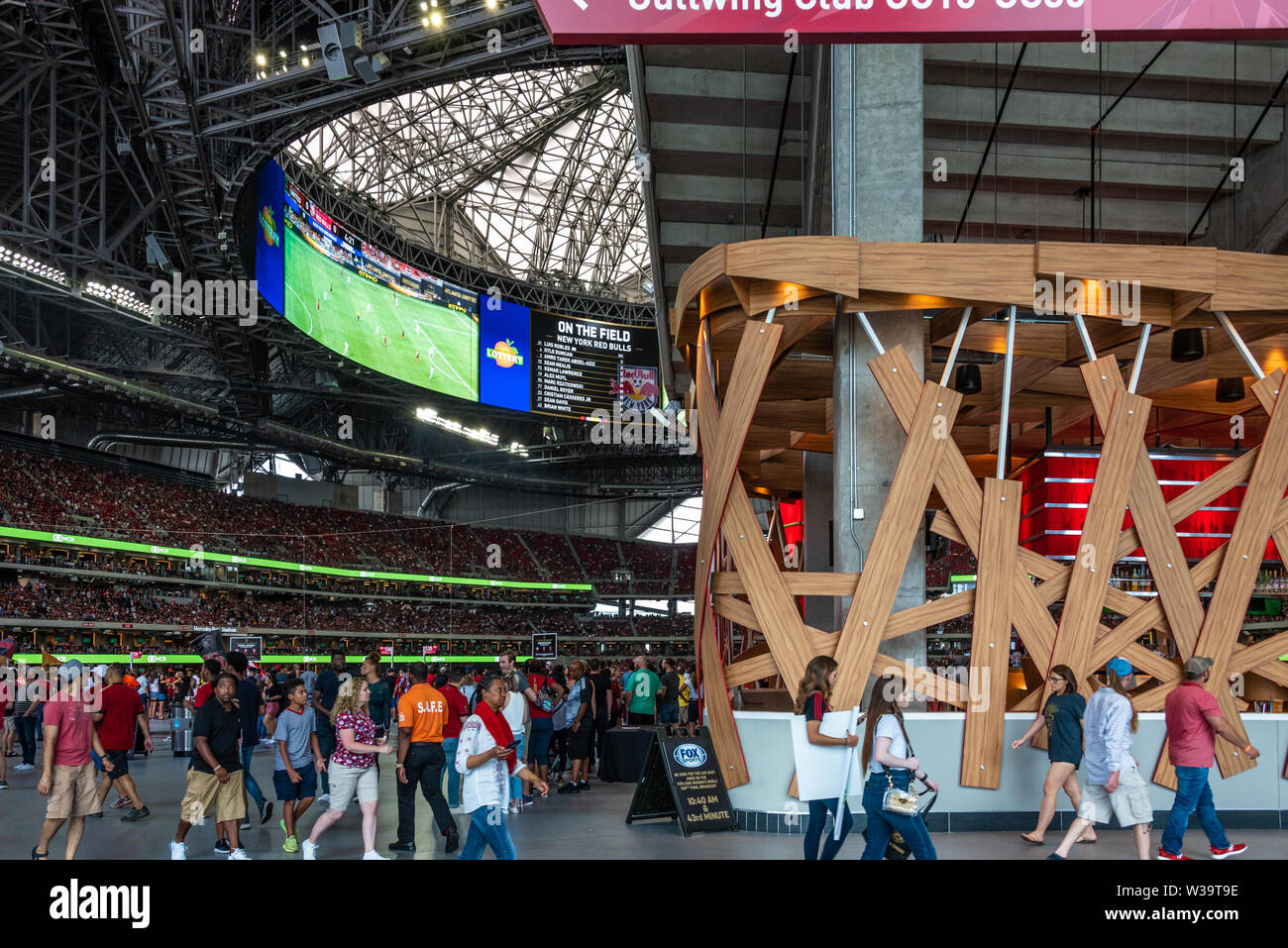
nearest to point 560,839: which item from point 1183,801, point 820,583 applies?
point 820,583

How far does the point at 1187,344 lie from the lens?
1308 centimetres

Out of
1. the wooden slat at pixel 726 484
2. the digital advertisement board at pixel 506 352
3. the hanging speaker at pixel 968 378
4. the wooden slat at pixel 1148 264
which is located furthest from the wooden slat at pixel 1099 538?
the digital advertisement board at pixel 506 352

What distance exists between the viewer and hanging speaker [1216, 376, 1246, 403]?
48.0 feet

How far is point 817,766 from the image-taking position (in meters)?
7.68

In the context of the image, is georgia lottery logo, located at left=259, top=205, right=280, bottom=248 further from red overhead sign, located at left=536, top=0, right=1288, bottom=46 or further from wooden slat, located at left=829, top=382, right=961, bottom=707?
red overhead sign, located at left=536, top=0, right=1288, bottom=46

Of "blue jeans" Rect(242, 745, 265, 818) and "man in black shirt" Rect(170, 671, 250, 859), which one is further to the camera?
"blue jeans" Rect(242, 745, 265, 818)

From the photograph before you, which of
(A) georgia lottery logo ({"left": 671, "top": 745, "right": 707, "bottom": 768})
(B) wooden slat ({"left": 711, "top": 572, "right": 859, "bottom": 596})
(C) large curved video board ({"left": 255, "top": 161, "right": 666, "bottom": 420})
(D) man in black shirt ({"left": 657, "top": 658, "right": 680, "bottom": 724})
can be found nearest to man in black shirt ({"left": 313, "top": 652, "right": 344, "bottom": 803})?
(A) georgia lottery logo ({"left": 671, "top": 745, "right": 707, "bottom": 768})

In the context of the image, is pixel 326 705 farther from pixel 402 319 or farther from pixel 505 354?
pixel 505 354

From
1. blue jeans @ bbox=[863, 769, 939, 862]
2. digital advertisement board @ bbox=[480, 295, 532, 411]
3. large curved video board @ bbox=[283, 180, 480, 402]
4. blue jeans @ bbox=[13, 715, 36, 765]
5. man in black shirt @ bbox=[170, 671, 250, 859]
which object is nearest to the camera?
blue jeans @ bbox=[863, 769, 939, 862]

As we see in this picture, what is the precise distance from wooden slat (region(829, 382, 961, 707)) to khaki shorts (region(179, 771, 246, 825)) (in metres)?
5.30

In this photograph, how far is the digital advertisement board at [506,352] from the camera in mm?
47594

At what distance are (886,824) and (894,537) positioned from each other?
4.08 metres
